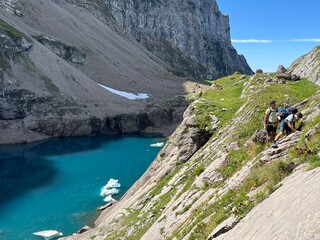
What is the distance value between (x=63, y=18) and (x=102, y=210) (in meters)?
129

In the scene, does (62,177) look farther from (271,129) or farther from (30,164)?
(271,129)

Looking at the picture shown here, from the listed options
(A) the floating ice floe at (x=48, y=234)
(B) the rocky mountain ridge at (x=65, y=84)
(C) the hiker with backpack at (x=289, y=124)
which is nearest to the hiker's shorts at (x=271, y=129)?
(C) the hiker with backpack at (x=289, y=124)

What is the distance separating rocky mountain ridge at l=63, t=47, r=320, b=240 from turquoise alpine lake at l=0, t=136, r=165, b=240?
33.2ft

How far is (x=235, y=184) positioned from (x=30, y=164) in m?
66.5

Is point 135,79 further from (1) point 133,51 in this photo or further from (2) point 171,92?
(1) point 133,51

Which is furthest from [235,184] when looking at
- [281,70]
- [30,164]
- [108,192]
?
[30,164]

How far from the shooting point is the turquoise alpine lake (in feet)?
149

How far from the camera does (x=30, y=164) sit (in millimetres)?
76062

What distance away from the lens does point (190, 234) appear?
15.4 m

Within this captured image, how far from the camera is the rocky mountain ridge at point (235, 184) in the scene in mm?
10938

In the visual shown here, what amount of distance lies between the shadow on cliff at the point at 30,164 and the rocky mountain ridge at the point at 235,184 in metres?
25.9

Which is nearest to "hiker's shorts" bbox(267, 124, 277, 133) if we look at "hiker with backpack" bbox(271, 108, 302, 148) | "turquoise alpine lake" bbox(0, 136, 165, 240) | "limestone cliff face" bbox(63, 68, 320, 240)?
"limestone cliff face" bbox(63, 68, 320, 240)

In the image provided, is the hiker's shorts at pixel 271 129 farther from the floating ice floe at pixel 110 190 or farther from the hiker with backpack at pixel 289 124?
the floating ice floe at pixel 110 190

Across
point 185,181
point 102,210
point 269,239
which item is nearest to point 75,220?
point 102,210
